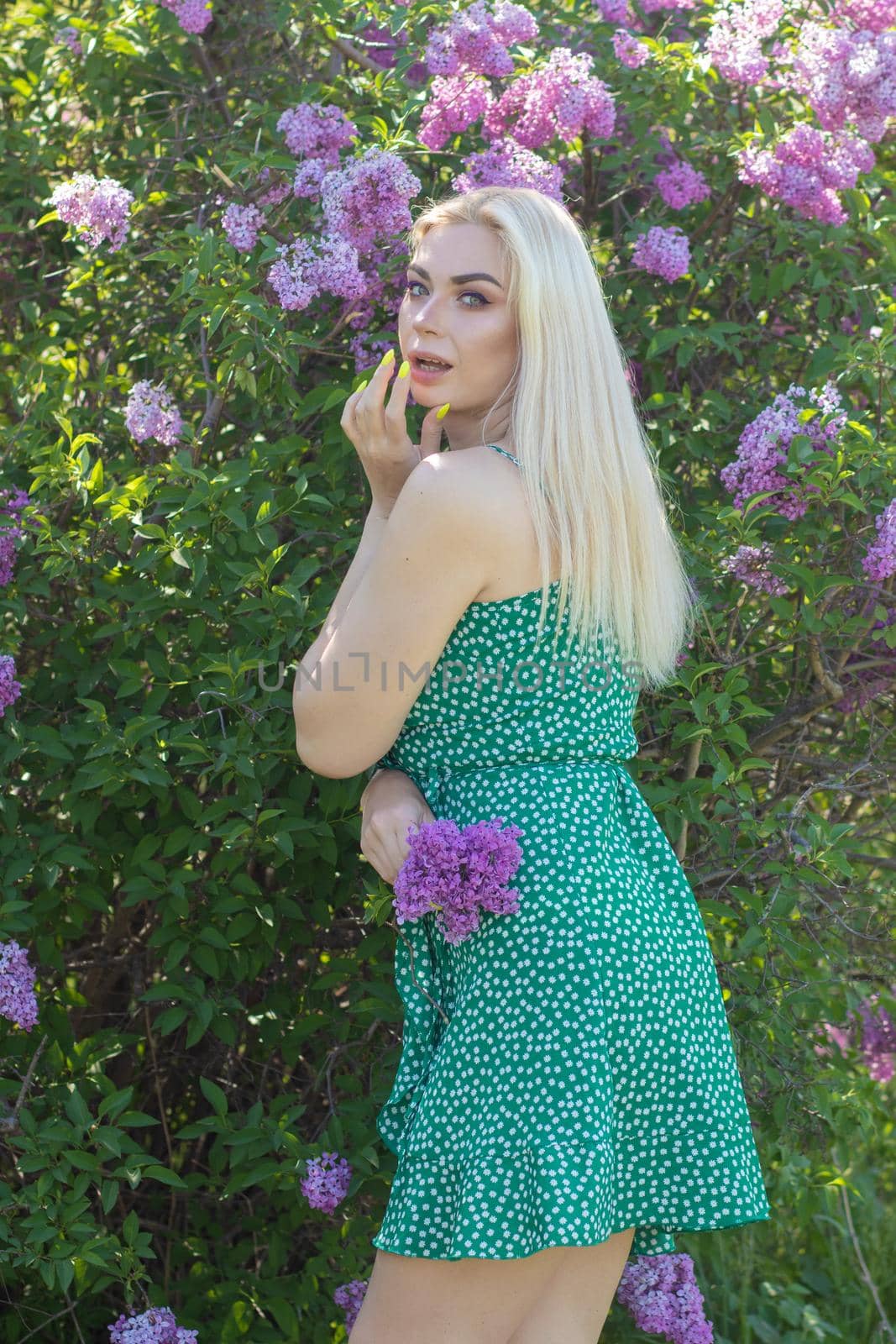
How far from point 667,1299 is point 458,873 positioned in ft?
3.88

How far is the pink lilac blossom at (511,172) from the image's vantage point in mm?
2693

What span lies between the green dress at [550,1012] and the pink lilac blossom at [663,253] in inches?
46.0

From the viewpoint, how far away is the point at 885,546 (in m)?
2.50

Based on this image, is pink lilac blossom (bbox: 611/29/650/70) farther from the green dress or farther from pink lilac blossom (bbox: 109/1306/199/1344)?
pink lilac blossom (bbox: 109/1306/199/1344)

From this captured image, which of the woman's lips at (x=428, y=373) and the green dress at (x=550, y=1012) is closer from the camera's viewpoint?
the green dress at (x=550, y=1012)

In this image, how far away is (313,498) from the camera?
2455 mm

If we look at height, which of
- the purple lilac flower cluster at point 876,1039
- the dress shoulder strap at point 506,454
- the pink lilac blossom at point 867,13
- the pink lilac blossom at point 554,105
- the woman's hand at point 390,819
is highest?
the pink lilac blossom at point 867,13

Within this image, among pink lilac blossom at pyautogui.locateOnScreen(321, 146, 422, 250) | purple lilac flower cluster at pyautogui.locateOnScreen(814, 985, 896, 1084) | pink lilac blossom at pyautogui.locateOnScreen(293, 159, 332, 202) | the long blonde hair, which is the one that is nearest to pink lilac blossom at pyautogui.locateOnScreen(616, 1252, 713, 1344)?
purple lilac flower cluster at pyautogui.locateOnScreen(814, 985, 896, 1084)

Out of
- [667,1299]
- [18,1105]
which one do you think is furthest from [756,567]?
[18,1105]

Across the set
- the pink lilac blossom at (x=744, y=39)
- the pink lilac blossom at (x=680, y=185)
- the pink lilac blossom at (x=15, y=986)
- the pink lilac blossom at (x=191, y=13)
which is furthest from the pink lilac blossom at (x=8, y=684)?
the pink lilac blossom at (x=744, y=39)

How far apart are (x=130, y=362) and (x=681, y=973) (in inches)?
74.0

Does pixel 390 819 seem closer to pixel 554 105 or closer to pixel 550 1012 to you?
pixel 550 1012

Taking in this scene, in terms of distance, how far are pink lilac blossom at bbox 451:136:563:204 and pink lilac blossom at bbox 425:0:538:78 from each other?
14cm

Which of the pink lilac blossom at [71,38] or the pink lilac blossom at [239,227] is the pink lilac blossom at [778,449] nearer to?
the pink lilac blossom at [239,227]
